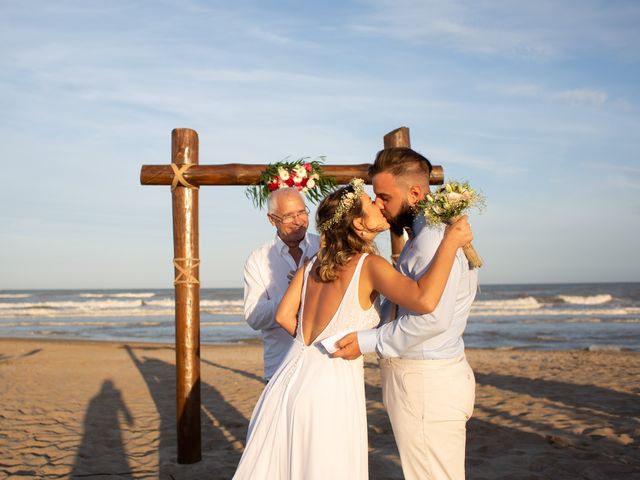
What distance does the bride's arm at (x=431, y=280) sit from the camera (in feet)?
9.23

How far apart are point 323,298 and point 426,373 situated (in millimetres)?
627

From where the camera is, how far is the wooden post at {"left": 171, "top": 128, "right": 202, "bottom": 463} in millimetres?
5531

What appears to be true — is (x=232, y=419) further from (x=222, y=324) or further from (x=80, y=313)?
(x=80, y=313)

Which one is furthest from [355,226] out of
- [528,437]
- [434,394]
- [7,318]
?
[7,318]

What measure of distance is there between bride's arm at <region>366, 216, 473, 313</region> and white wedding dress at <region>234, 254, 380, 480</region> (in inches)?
8.7

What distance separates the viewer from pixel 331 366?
10.2 feet

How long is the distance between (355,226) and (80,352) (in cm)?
1521

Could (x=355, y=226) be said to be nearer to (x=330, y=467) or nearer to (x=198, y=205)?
(x=330, y=467)

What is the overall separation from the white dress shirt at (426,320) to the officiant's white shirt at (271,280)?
1515 mm

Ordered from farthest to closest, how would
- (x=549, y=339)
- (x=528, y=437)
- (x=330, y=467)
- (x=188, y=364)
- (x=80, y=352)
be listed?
(x=549, y=339) < (x=80, y=352) < (x=528, y=437) < (x=188, y=364) < (x=330, y=467)

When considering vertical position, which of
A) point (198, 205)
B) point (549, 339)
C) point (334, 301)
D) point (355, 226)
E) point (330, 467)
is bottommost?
point (549, 339)

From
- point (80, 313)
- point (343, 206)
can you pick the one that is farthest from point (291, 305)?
point (80, 313)

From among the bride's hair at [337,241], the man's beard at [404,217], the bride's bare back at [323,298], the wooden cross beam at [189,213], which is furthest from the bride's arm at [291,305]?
the wooden cross beam at [189,213]

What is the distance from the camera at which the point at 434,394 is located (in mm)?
3047
